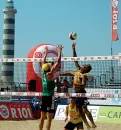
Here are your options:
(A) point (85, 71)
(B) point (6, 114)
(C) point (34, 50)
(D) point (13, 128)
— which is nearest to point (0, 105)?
(B) point (6, 114)

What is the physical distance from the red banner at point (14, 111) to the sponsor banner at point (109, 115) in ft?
8.55

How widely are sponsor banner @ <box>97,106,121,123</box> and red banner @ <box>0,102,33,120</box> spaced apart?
8.55 ft

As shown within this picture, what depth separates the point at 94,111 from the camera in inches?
488

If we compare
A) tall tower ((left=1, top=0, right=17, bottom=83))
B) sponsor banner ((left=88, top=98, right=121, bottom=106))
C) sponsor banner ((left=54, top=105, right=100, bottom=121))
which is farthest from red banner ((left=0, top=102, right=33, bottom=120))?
tall tower ((left=1, top=0, right=17, bottom=83))

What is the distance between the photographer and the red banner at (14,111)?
1255 cm

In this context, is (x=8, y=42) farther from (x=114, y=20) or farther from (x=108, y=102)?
(x=108, y=102)

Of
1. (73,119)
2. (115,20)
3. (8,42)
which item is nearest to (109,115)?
(73,119)

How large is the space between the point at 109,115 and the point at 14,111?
339 centimetres

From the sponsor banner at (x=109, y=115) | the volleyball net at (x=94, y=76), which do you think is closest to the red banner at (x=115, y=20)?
the volleyball net at (x=94, y=76)

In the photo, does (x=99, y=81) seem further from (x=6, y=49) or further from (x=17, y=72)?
(x=6, y=49)

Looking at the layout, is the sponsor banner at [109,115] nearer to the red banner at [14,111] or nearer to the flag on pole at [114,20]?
the red banner at [14,111]

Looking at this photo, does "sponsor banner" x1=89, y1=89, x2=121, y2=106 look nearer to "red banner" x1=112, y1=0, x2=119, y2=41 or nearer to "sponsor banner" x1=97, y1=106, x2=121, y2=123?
"sponsor banner" x1=97, y1=106, x2=121, y2=123

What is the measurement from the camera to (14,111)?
41.9ft

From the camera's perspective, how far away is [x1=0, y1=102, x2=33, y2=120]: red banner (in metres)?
12.6
